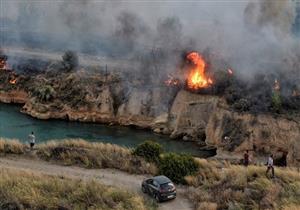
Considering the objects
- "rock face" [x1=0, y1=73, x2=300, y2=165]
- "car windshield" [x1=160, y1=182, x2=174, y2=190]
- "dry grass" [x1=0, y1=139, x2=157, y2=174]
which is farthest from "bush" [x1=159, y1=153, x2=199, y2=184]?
"rock face" [x1=0, y1=73, x2=300, y2=165]

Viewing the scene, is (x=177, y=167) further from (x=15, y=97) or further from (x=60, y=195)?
(x=15, y=97)

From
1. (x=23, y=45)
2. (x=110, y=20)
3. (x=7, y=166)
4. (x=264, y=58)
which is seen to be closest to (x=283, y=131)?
(x=264, y=58)

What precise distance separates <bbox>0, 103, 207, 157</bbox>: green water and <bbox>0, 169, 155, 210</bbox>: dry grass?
72.5ft

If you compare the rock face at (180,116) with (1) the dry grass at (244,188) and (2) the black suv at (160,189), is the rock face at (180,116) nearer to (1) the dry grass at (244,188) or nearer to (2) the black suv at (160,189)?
(1) the dry grass at (244,188)

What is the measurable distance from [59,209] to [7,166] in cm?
902

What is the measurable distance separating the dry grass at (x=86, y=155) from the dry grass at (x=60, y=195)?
4.34 metres

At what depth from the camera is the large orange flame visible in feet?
187

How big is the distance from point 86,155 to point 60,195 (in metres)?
7.58

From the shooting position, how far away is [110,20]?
84.1 metres

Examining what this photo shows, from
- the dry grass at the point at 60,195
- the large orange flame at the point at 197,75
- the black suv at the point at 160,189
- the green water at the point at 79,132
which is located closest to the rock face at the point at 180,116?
the large orange flame at the point at 197,75

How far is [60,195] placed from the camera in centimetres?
2645

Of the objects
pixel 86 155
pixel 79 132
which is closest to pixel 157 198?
pixel 86 155

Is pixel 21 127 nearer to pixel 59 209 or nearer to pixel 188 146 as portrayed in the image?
pixel 188 146

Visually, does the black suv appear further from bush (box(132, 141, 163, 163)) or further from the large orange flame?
the large orange flame
